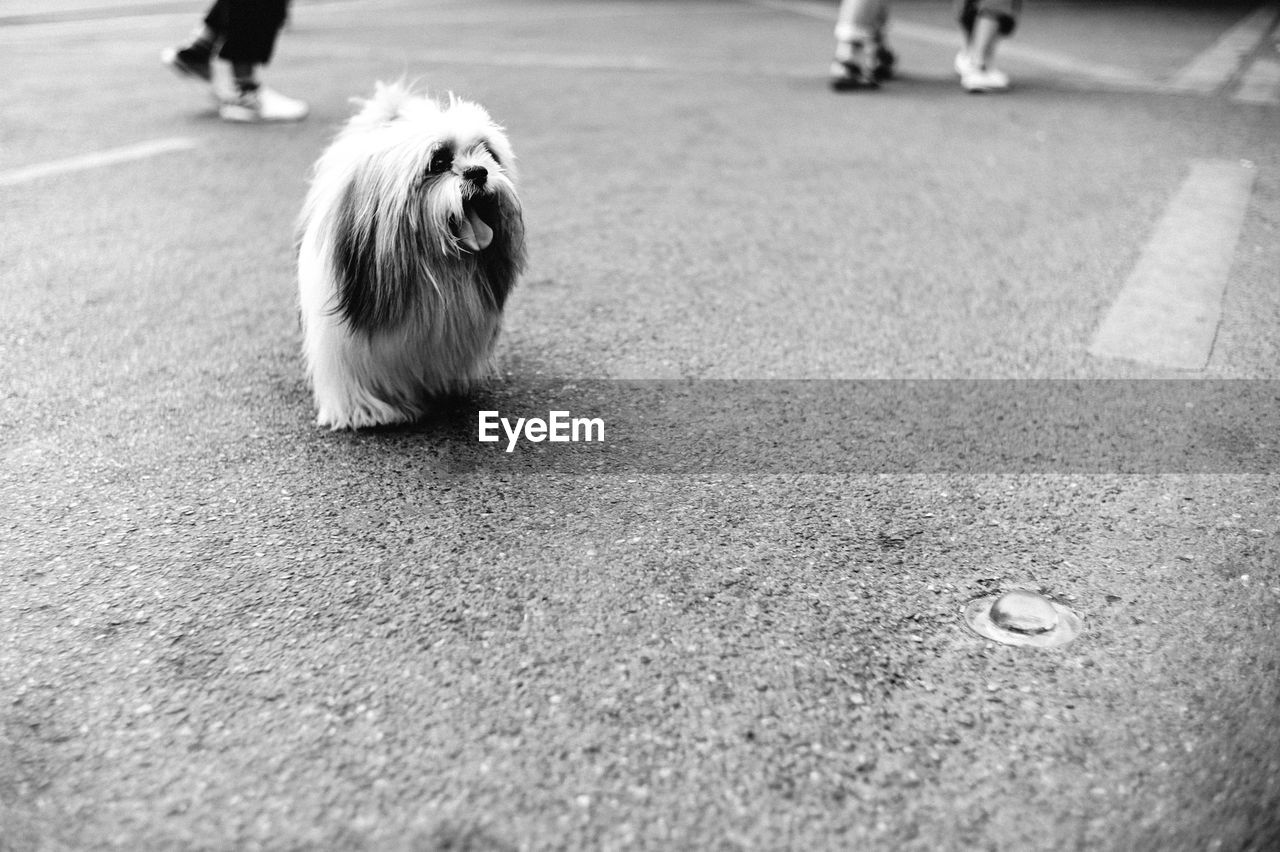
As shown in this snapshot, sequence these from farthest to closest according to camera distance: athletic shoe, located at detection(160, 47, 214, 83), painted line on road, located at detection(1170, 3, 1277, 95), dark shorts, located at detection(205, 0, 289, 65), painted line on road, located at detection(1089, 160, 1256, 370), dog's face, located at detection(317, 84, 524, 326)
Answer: painted line on road, located at detection(1170, 3, 1277, 95) → athletic shoe, located at detection(160, 47, 214, 83) → dark shorts, located at detection(205, 0, 289, 65) → painted line on road, located at detection(1089, 160, 1256, 370) → dog's face, located at detection(317, 84, 524, 326)

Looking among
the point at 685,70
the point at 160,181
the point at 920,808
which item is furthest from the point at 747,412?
the point at 685,70

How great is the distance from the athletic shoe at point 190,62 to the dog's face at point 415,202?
4594 mm

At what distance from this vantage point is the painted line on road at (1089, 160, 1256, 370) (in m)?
3.79

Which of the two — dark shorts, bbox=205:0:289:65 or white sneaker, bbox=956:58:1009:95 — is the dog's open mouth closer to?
dark shorts, bbox=205:0:289:65

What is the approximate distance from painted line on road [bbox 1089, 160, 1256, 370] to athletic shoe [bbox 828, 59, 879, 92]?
122 inches

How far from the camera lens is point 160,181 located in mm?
5711

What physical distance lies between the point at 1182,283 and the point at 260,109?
214 inches

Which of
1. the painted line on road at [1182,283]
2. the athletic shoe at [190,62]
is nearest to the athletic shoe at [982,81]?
the painted line on road at [1182,283]

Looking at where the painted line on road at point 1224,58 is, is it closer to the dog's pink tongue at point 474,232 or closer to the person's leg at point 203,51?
the person's leg at point 203,51

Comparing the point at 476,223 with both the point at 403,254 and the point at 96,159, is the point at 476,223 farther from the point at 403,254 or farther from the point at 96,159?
the point at 96,159

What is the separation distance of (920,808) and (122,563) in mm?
1831

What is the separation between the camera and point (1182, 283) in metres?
4.33

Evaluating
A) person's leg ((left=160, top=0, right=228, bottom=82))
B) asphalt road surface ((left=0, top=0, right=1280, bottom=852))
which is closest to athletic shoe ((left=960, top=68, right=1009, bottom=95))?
asphalt road surface ((left=0, top=0, right=1280, bottom=852))

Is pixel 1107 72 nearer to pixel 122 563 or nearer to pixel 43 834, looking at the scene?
pixel 122 563
